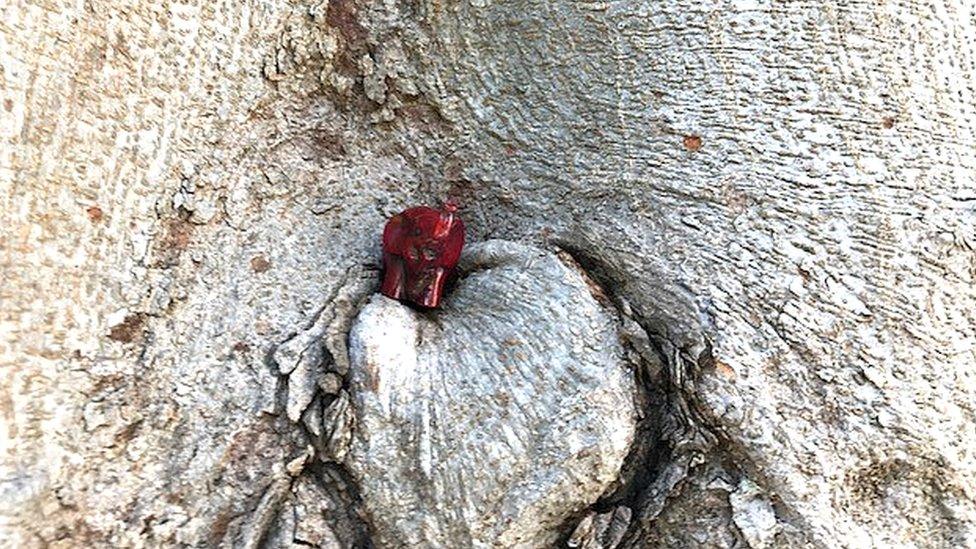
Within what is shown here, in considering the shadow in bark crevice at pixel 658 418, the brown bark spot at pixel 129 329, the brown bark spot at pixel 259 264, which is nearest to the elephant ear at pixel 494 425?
the shadow in bark crevice at pixel 658 418

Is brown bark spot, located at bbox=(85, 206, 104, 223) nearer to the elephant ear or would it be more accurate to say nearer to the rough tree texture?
the rough tree texture

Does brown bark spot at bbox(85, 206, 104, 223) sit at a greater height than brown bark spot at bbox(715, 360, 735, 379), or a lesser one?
greater

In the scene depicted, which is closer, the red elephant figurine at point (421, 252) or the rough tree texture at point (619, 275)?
the rough tree texture at point (619, 275)

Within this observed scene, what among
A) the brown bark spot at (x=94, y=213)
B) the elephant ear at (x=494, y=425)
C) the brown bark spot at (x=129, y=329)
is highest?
the brown bark spot at (x=94, y=213)

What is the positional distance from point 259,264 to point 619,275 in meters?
0.58

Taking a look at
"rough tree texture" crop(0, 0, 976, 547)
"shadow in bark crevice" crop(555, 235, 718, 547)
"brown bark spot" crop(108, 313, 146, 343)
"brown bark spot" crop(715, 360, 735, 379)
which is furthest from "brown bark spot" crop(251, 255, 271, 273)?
"brown bark spot" crop(715, 360, 735, 379)

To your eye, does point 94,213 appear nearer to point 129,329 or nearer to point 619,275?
point 129,329

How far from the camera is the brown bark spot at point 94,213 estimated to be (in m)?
1.28

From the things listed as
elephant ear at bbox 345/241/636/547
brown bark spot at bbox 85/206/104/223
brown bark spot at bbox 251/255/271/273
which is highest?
brown bark spot at bbox 85/206/104/223

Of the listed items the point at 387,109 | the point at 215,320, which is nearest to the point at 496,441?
the point at 215,320

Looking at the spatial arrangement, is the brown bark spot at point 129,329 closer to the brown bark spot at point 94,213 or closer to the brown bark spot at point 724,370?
the brown bark spot at point 94,213

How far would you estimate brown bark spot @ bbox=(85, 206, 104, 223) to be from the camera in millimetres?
1281

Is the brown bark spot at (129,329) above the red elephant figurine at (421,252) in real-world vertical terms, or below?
below

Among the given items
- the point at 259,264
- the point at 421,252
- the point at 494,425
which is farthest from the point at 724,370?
the point at 259,264
